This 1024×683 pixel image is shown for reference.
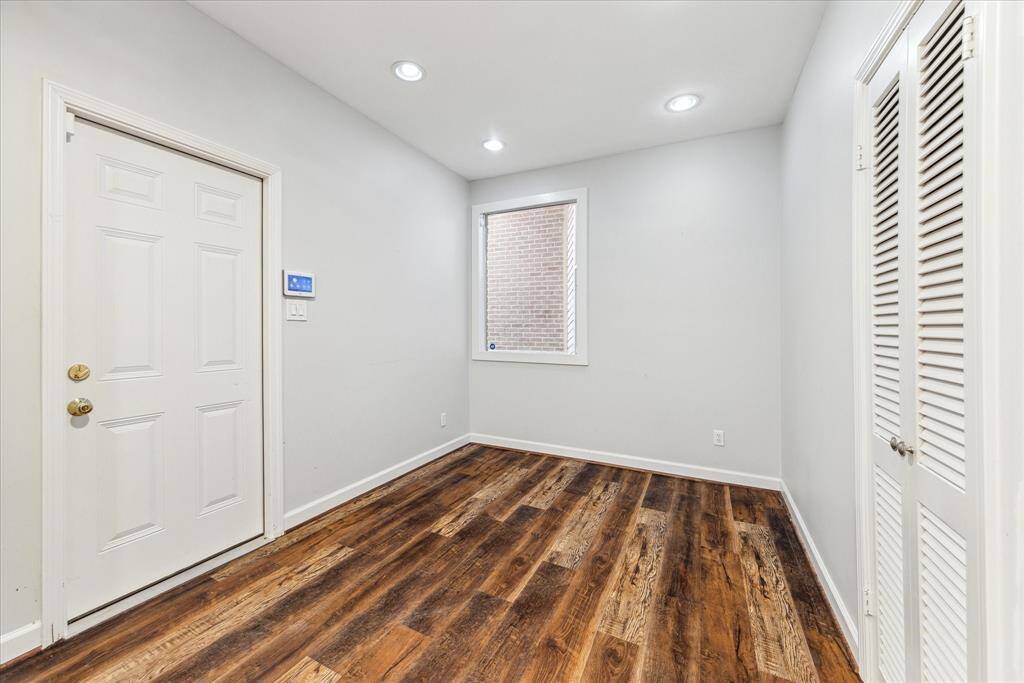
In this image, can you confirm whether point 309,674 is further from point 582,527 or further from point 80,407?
point 582,527

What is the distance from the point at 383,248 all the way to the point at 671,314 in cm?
233

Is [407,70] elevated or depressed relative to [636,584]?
elevated

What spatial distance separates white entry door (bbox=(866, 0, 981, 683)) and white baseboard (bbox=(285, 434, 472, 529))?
8.80ft

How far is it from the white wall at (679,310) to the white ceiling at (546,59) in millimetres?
365

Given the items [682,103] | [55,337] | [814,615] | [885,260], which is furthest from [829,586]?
[55,337]

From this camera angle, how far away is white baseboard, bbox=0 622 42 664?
4.50 feet

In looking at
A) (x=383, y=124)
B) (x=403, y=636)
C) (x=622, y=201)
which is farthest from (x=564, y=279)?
(x=403, y=636)

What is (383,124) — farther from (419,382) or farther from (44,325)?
(44,325)

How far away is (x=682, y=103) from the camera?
2629mm

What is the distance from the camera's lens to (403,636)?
5.04ft

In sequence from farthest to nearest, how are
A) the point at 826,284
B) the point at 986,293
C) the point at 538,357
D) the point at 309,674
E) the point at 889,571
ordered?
1. the point at 538,357
2. the point at 826,284
3. the point at 309,674
4. the point at 889,571
5. the point at 986,293

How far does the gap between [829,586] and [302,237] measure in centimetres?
318

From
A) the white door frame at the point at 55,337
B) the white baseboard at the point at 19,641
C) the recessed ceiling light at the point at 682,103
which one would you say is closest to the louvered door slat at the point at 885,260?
the recessed ceiling light at the point at 682,103

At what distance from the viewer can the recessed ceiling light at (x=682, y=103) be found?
8.42 ft
